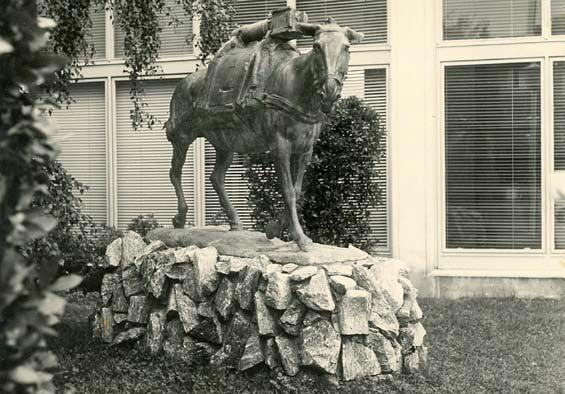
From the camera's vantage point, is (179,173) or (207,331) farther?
(179,173)

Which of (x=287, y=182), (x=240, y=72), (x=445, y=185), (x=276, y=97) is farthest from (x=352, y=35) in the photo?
(x=445, y=185)

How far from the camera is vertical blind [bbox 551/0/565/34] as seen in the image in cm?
886

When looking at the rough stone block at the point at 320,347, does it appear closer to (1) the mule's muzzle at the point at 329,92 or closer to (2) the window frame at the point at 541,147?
(1) the mule's muzzle at the point at 329,92

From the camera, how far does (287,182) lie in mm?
5168

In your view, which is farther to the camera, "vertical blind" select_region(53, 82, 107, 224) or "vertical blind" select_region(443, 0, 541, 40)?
"vertical blind" select_region(53, 82, 107, 224)

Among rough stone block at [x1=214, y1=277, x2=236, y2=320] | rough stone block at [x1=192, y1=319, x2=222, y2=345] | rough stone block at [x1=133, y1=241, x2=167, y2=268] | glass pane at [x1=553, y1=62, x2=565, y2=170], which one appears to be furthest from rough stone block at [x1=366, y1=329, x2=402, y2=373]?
glass pane at [x1=553, y1=62, x2=565, y2=170]

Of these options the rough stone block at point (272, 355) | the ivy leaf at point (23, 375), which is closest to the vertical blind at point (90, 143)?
the rough stone block at point (272, 355)

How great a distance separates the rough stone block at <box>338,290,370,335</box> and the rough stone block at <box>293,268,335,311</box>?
0.31 ft

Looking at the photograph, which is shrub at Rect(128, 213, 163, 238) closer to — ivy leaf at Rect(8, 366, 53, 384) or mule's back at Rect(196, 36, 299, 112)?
mule's back at Rect(196, 36, 299, 112)

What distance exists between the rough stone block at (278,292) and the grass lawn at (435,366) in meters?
0.52

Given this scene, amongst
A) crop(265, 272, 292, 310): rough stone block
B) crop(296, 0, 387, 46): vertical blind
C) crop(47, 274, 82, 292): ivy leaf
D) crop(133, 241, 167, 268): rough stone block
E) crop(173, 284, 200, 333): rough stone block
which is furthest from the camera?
crop(296, 0, 387, 46): vertical blind

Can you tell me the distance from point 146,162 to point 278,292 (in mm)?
5789

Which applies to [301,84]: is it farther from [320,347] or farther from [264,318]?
[320,347]

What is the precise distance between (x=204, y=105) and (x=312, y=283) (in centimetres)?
181
